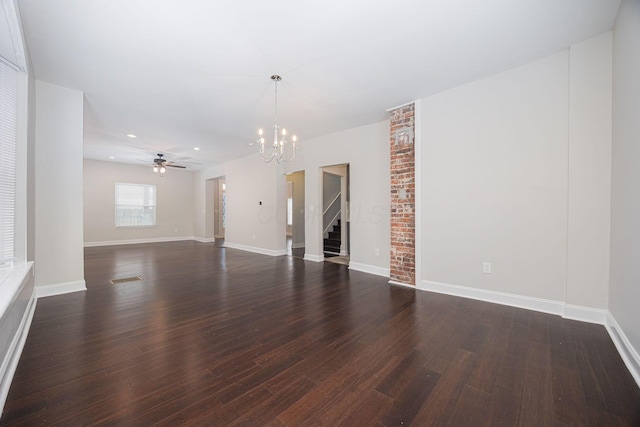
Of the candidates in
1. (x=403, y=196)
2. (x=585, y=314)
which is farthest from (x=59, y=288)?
(x=585, y=314)

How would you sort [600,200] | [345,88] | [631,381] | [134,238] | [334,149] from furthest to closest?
[134,238] < [334,149] < [345,88] < [600,200] < [631,381]

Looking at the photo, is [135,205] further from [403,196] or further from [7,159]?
[403,196]

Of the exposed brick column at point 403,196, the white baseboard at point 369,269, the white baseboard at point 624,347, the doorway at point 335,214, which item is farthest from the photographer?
the doorway at point 335,214

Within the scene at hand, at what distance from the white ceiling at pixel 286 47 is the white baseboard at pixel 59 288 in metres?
2.72

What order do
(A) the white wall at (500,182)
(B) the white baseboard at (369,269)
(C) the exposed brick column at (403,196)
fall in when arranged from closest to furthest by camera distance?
(A) the white wall at (500,182)
(C) the exposed brick column at (403,196)
(B) the white baseboard at (369,269)

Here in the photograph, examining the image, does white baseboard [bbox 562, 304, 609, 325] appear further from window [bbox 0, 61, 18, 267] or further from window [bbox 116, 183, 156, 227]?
window [bbox 116, 183, 156, 227]

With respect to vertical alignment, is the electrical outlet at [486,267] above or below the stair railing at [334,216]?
below

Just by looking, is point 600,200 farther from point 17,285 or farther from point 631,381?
point 17,285

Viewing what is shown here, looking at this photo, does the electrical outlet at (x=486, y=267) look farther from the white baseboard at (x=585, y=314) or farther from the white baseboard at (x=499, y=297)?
the white baseboard at (x=585, y=314)

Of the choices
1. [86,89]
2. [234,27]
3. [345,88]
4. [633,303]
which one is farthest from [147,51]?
[633,303]

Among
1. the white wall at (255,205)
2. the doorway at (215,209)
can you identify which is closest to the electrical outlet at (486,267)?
the white wall at (255,205)

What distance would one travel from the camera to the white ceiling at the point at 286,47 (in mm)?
2148

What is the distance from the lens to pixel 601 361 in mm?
1970

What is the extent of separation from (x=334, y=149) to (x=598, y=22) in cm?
391
